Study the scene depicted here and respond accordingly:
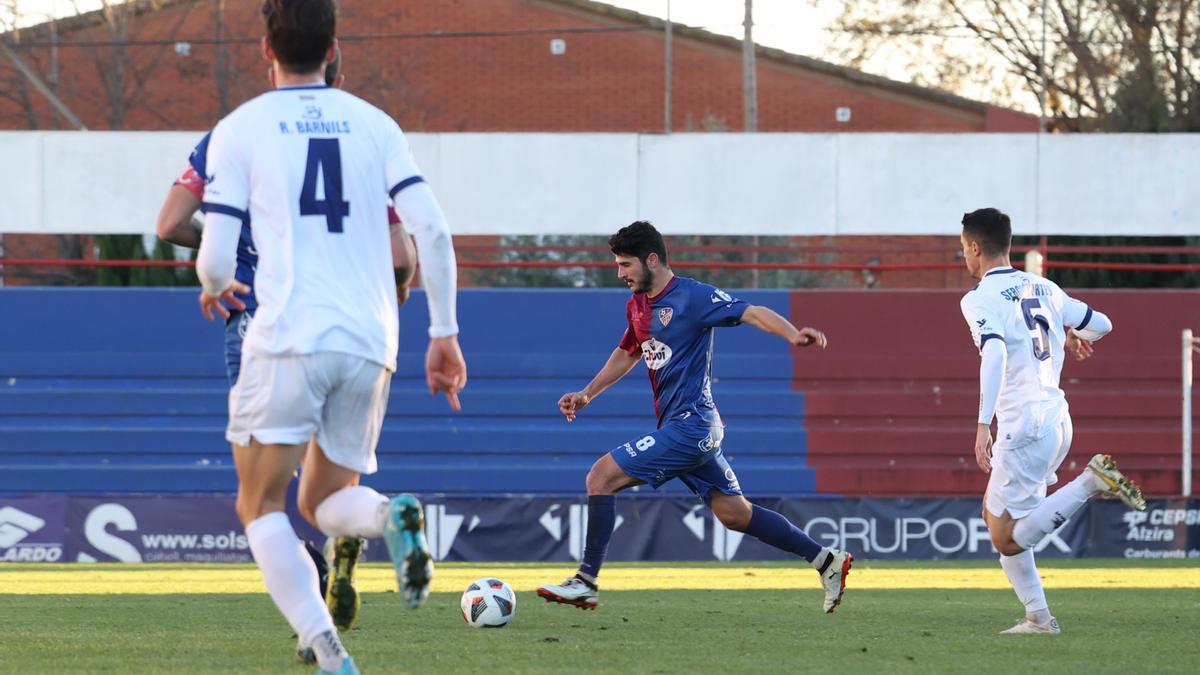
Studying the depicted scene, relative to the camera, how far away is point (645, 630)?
7.63 m

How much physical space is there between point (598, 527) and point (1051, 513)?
2.38 metres

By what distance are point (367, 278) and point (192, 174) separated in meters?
0.89

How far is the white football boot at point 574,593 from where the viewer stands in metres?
8.33

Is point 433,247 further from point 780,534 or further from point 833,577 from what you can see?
point 780,534

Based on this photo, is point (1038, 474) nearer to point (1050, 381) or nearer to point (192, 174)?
point (1050, 381)

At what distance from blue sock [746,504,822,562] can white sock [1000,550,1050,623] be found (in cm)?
139

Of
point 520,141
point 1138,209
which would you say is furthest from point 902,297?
point 520,141

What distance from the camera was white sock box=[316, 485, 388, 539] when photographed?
195 inches

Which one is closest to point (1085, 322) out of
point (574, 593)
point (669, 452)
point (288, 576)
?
point (669, 452)

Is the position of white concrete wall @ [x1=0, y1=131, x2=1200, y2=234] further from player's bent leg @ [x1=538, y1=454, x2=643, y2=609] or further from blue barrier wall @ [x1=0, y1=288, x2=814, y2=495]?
player's bent leg @ [x1=538, y1=454, x2=643, y2=609]

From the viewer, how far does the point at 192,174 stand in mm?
5461

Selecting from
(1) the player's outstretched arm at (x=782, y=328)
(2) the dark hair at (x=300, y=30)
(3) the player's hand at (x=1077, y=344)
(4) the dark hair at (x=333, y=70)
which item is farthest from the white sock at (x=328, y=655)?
(3) the player's hand at (x=1077, y=344)

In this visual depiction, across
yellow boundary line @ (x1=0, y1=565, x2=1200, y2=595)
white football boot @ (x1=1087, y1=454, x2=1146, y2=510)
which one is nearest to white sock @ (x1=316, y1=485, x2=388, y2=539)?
white football boot @ (x1=1087, y1=454, x2=1146, y2=510)

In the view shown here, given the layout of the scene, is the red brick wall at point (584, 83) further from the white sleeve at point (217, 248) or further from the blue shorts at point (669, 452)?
the white sleeve at point (217, 248)
